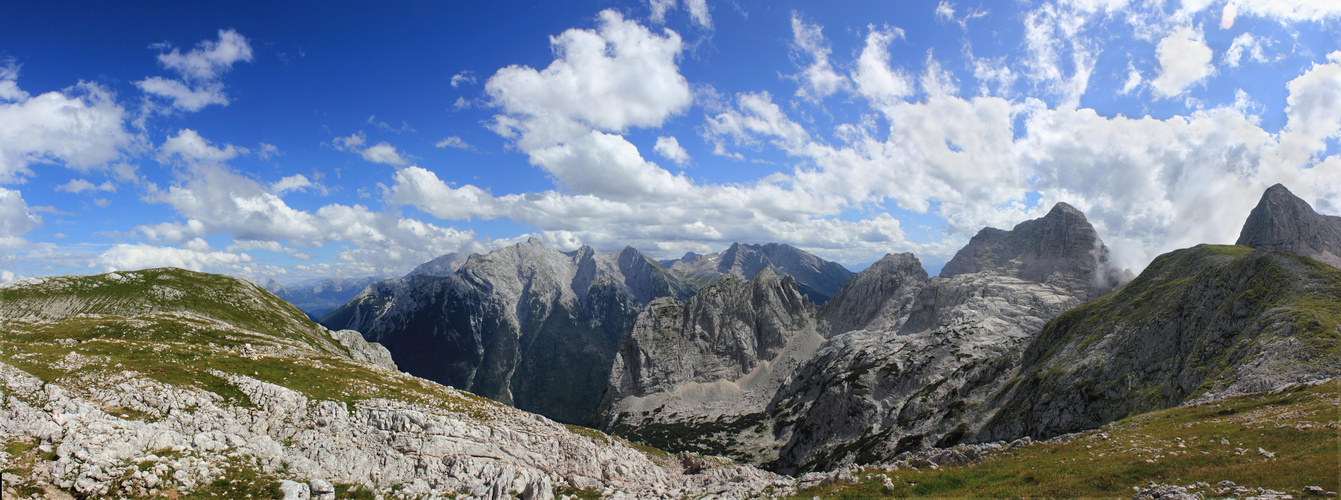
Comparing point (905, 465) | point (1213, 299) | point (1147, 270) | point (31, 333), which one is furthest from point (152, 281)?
point (1147, 270)

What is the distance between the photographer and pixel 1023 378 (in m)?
109

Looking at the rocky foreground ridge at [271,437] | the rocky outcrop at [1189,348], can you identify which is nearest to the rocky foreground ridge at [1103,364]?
the rocky outcrop at [1189,348]

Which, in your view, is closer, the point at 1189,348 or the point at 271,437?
the point at 271,437

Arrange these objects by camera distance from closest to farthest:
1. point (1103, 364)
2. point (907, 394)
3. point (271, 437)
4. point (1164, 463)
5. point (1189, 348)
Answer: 1. point (1164, 463)
2. point (271, 437)
3. point (1189, 348)
4. point (1103, 364)
5. point (907, 394)

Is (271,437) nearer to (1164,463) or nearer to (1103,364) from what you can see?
(1164,463)

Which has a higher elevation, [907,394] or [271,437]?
[271,437]

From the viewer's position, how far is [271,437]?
1236 inches

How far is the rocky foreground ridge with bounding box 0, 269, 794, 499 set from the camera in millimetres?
23266

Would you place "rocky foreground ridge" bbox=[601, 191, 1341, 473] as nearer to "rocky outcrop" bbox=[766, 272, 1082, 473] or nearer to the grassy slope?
"rocky outcrop" bbox=[766, 272, 1082, 473]

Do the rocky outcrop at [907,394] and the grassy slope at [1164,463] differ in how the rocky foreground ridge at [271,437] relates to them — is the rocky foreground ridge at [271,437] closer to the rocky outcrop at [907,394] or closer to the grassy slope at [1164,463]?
the grassy slope at [1164,463]

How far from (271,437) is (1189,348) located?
111688 mm

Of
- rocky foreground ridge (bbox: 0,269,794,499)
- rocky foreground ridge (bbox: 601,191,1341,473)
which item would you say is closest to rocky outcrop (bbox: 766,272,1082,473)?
rocky foreground ridge (bbox: 601,191,1341,473)

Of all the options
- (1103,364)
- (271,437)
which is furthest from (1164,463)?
(1103,364)

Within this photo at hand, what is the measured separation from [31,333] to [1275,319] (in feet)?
528
